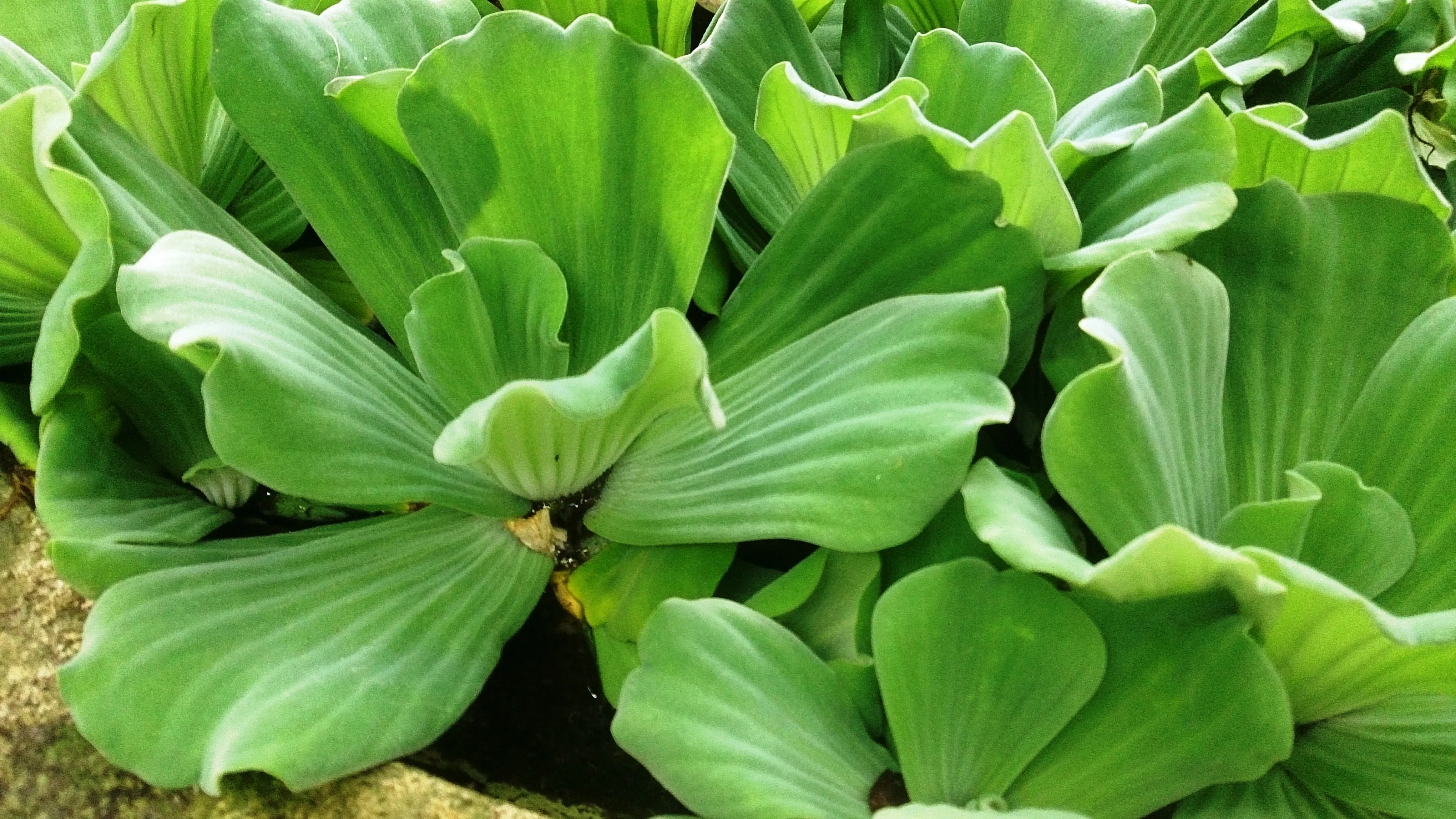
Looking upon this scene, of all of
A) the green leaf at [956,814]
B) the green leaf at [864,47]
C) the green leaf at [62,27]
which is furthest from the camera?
the green leaf at [864,47]

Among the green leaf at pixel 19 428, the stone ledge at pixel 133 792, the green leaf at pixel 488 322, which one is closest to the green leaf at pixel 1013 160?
the green leaf at pixel 488 322

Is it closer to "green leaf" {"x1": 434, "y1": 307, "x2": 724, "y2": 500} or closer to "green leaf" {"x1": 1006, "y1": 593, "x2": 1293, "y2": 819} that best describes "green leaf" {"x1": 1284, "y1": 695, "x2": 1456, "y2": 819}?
"green leaf" {"x1": 1006, "y1": 593, "x2": 1293, "y2": 819}

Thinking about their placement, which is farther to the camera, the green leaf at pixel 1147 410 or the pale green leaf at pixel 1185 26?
the pale green leaf at pixel 1185 26

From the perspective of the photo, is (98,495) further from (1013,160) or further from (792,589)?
(1013,160)

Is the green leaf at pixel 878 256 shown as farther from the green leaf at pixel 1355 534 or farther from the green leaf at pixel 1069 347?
the green leaf at pixel 1355 534

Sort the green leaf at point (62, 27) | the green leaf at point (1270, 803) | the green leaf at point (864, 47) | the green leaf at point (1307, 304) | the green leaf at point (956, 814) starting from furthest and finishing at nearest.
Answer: the green leaf at point (864, 47)
the green leaf at point (62, 27)
the green leaf at point (1307, 304)
the green leaf at point (1270, 803)
the green leaf at point (956, 814)

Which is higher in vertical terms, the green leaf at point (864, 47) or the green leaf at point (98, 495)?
the green leaf at point (864, 47)
